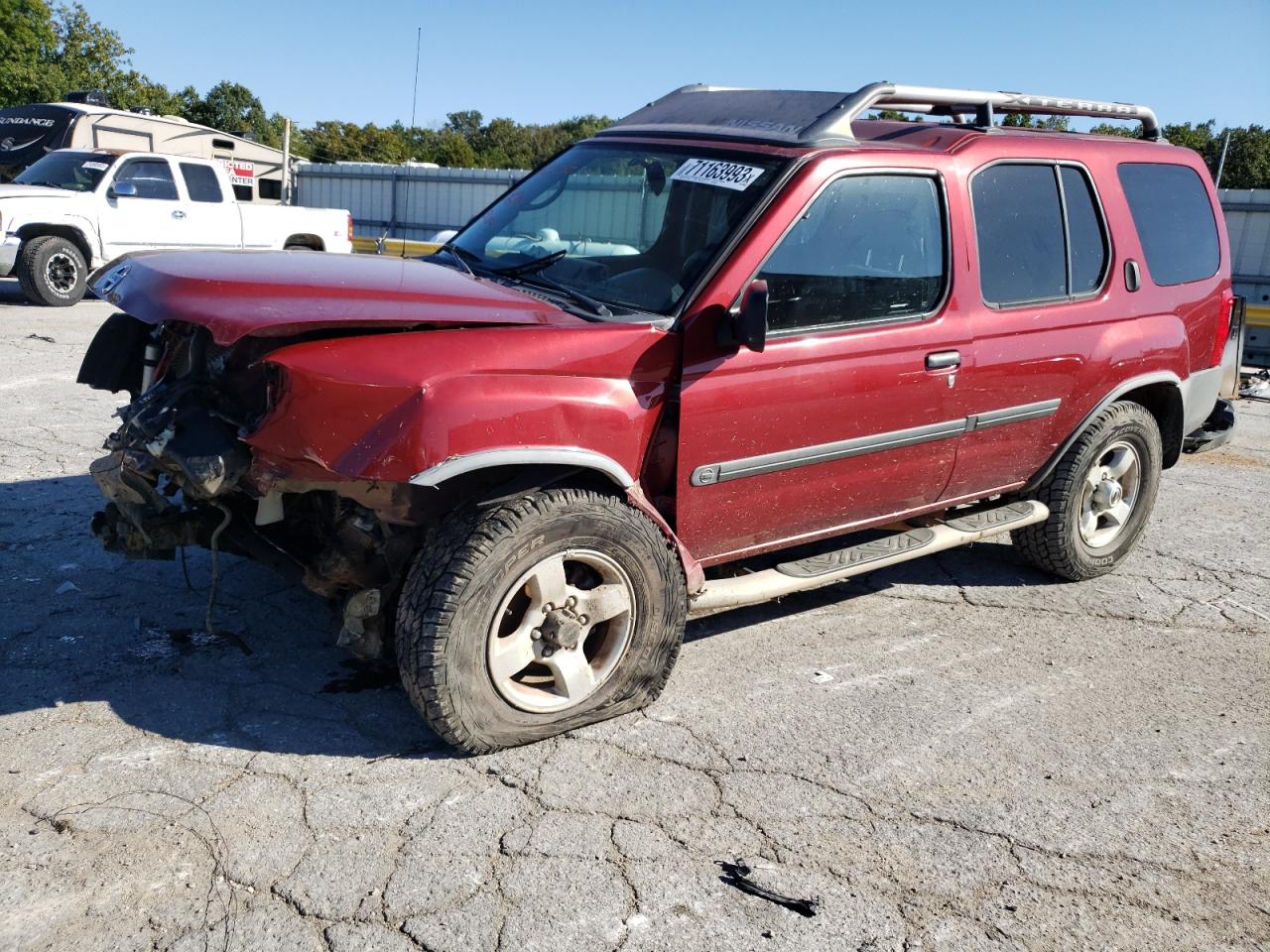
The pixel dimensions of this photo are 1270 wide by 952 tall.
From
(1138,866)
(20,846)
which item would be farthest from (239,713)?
(1138,866)

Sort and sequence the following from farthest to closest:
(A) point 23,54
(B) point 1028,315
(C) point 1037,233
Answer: (A) point 23,54, (C) point 1037,233, (B) point 1028,315

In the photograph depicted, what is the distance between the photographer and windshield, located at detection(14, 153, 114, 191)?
42.7 ft

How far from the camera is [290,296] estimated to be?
3.05 m

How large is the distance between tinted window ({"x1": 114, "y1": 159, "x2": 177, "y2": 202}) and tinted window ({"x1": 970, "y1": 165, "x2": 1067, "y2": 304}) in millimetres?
11791

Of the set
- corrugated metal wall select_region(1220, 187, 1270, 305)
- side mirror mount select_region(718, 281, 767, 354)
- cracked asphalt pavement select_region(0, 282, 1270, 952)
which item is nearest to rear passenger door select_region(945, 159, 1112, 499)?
cracked asphalt pavement select_region(0, 282, 1270, 952)

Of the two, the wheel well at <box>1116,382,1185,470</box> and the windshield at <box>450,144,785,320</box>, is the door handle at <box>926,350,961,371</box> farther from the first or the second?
the wheel well at <box>1116,382,1185,470</box>

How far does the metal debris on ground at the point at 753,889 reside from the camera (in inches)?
105

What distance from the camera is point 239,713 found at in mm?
3408

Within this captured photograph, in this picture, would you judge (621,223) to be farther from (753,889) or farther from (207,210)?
(207,210)

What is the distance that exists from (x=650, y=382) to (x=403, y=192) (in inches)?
687

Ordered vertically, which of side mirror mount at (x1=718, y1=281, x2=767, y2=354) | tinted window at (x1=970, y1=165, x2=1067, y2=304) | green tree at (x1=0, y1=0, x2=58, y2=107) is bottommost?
side mirror mount at (x1=718, y1=281, x2=767, y2=354)

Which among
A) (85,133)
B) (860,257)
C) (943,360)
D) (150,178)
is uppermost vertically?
(85,133)

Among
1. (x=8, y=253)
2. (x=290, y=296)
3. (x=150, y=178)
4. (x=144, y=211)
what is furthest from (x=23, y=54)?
(x=290, y=296)

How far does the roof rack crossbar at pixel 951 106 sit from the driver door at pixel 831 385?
25 cm
